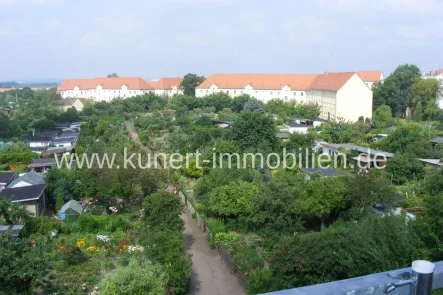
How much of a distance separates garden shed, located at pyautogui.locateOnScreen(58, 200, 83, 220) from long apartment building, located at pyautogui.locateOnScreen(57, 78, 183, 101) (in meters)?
41.0

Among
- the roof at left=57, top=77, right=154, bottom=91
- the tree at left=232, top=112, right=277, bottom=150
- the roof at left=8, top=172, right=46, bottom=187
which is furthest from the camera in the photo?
the roof at left=57, top=77, right=154, bottom=91

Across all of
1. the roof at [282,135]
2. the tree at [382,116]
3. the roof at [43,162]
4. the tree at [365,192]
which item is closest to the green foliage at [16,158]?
the roof at [43,162]

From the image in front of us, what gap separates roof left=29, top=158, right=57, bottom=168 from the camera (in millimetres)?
18975

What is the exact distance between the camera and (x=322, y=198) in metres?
11.6

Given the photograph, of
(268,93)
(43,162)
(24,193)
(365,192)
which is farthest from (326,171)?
(268,93)

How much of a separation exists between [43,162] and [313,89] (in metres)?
25.9

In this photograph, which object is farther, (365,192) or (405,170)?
(405,170)

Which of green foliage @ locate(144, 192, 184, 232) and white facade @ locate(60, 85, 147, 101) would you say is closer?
green foliage @ locate(144, 192, 184, 232)

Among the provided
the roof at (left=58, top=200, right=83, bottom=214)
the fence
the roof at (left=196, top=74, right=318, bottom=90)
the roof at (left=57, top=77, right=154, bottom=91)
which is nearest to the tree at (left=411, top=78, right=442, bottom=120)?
the roof at (left=196, top=74, right=318, bottom=90)

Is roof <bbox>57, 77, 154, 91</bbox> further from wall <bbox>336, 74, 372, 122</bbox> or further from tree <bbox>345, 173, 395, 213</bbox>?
tree <bbox>345, 173, 395, 213</bbox>

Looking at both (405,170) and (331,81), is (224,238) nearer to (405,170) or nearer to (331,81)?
(405,170)

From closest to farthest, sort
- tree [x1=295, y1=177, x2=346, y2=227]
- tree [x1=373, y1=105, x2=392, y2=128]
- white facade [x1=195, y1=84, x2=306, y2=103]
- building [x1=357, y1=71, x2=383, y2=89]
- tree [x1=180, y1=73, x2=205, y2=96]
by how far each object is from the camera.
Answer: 1. tree [x1=295, y1=177, x2=346, y2=227]
2. tree [x1=373, y1=105, x2=392, y2=128]
3. white facade [x1=195, y1=84, x2=306, y2=103]
4. building [x1=357, y1=71, x2=383, y2=89]
5. tree [x1=180, y1=73, x2=205, y2=96]

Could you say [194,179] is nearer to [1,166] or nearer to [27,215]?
[27,215]

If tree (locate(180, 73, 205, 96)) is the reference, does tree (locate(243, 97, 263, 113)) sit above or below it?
below
